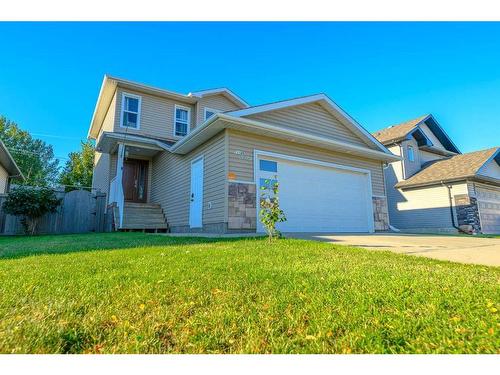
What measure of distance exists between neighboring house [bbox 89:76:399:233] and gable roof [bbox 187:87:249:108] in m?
0.14

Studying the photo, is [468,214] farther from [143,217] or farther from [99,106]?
[99,106]

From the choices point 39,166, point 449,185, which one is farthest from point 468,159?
point 39,166

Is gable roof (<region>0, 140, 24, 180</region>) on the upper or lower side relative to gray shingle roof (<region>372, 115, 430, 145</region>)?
lower

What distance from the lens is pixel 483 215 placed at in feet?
48.3

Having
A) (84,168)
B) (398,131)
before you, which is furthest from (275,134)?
(84,168)

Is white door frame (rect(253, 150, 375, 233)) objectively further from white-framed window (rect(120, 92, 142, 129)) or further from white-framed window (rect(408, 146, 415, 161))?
white-framed window (rect(408, 146, 415, 161))

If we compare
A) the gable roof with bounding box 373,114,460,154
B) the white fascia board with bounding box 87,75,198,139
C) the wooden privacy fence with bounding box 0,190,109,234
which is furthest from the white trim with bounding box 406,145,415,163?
the wooden privacy fence with bounding box 0,190,109,234

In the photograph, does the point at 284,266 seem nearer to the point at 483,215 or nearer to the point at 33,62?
the point at 33,62

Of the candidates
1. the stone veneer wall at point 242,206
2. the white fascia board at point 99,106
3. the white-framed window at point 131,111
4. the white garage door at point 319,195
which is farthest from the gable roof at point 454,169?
the white fascia board at point 99,106

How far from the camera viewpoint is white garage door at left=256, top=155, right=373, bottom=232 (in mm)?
8828

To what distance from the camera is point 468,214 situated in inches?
551

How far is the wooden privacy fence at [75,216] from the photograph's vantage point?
1102 centimetres

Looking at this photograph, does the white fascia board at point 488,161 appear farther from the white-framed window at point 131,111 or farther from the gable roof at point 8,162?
the gable roof at point 8,162

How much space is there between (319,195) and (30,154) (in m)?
34.4
